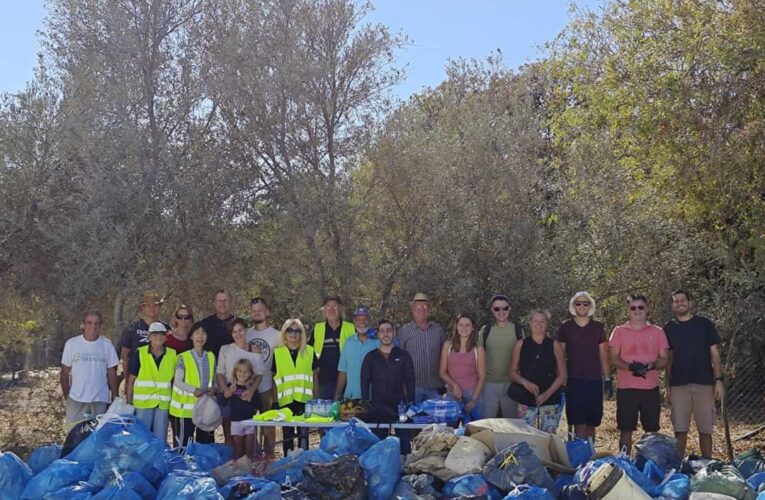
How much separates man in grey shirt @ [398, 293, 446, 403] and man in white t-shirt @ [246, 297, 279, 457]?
1.35m

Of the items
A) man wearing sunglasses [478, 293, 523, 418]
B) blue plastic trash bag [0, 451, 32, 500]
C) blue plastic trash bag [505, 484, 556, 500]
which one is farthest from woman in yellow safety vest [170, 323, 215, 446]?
blue plastic trash bag [505, 484, 556, 500]

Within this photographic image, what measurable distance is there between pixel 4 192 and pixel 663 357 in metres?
7.37

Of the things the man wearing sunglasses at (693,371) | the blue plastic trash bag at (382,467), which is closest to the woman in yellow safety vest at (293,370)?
the blue plastic trash bag at (382,467)

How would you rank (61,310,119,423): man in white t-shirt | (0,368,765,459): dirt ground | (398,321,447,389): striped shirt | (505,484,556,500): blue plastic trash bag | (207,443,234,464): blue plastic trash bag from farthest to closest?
(0,368,765,459): dirt ground < (398,321,447,389): striped shirt < (61,310,119,423): man in white t-shirt < (207,443,234,464): blue plastic trash bag < (505,484,556,500): blue plastic trash bag

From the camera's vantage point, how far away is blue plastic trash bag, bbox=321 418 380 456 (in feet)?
23.4

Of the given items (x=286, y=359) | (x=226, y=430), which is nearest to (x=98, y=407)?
(x=226, y=430)

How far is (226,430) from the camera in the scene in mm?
8672

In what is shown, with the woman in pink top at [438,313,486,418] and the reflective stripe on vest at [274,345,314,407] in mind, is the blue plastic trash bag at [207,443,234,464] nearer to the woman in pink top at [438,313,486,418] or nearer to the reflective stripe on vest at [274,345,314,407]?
the reflective stripe on vest at [274,345,314,407]

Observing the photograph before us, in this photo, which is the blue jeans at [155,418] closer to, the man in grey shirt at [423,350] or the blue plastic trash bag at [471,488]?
the man in grey shirt at [423,350]

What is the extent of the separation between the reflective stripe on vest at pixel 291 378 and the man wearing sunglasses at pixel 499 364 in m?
1.73

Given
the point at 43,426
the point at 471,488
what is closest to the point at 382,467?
the point at 471,488

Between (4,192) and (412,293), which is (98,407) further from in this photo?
(412,293)

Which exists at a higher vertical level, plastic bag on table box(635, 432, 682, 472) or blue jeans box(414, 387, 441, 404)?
blue jeans box(414, 387, 441, 404)

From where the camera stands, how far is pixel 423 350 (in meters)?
8.61
